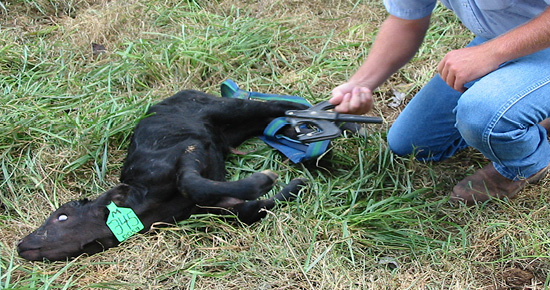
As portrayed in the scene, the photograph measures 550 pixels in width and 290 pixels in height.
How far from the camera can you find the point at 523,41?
99.3 inches

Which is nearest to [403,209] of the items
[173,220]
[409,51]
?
[409,51]

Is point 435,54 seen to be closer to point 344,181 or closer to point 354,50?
point 354,50

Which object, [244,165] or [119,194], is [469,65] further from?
[119,194]

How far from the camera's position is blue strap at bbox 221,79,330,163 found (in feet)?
11.0

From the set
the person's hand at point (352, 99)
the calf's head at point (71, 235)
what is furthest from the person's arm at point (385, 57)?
the calf's head at point (71, 235)

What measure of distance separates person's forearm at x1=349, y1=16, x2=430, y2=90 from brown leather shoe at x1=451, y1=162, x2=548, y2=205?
74cm

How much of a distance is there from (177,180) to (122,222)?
0.36m

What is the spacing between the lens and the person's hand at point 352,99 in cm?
306

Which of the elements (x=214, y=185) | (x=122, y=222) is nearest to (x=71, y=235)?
(x=122, y=222)

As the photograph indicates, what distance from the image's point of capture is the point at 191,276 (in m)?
2.70

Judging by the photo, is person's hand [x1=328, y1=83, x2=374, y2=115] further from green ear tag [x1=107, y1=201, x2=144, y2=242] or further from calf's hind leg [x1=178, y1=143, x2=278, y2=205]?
green ear tag [x1=107, y1=201, x2=144, y2=242]

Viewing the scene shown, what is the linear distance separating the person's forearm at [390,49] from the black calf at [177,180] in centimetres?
70

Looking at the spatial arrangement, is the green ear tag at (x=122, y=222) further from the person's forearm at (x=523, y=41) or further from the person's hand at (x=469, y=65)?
the person's forearm at (x=523, y=41)

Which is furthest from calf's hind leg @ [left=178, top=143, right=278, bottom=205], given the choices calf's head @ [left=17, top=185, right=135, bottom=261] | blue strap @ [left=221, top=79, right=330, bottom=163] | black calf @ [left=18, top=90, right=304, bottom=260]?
blue strap @ [left=221, top=79, right=330, bottom=163]
